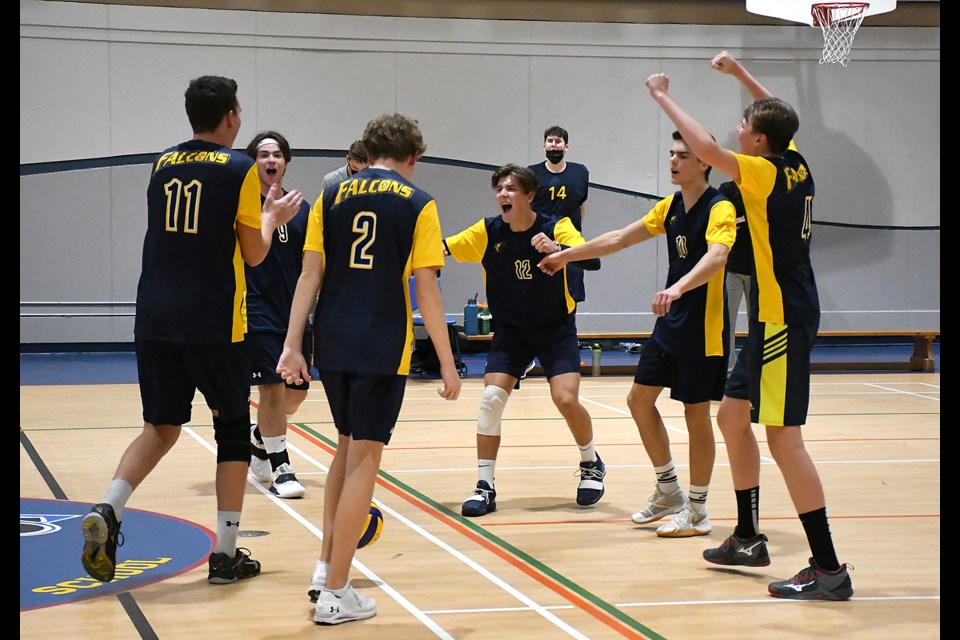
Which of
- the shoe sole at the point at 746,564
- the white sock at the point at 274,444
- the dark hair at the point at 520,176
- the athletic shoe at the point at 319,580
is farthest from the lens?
the white sock at the point at 274,444

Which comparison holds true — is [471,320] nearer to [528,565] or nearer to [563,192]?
[563,192]

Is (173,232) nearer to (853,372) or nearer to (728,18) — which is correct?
(853,372)

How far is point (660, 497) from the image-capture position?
228 inches

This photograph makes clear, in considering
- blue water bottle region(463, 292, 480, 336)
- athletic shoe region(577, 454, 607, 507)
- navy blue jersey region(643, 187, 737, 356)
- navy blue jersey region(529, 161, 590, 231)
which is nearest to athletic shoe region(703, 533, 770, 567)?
navy blue jersey region(643, 187, 737, 356)

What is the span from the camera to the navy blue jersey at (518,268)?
6.14 meters

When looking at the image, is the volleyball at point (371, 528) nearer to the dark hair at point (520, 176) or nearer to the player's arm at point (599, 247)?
the player's arm at point (599, 247)

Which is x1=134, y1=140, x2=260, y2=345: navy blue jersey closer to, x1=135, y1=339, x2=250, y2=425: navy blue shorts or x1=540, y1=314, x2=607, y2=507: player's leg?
x1=135, y1=339, x2=250, y2=425: navy blue shorts

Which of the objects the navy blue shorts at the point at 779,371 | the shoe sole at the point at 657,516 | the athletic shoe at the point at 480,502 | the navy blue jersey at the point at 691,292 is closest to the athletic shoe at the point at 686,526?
the shoe sole at the point at 657,516

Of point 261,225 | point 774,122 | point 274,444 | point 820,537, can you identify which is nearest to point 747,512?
point 820,537

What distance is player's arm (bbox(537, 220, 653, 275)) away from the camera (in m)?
5.49

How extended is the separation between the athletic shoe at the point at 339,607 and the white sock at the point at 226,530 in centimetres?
64

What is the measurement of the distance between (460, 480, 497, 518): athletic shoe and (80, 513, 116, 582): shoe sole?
7.16 ft

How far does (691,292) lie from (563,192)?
16.0 feet

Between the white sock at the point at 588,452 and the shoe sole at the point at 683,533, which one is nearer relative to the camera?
the shoe sole at the point at 683,533
